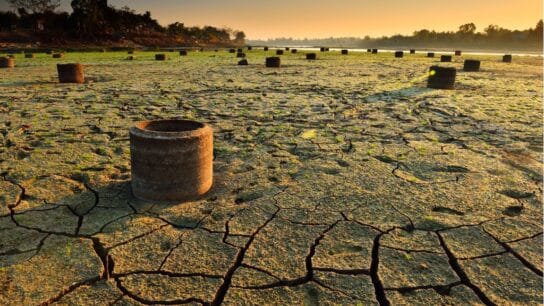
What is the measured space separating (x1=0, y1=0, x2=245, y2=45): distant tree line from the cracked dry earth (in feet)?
122

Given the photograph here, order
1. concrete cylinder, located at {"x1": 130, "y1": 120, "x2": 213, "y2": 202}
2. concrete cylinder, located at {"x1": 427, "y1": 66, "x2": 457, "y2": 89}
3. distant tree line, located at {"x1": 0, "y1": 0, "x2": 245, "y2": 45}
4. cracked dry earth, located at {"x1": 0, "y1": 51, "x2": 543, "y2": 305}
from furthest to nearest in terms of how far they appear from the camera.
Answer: distant tree line, located at {"x1": 0, "y1": 0, "x2": 245, "y2": 45} < concrete cylinder, located at {"x1": 427, "y1": 66, "x2": 457, "y2": 89} < concrete cylinder, located at {"x1": 130, "y1": 120, "x2": 213, "y2": 202} < cracked dry earth, located at {"x1": 0, "y1": 51, "x2": 543, "y2": 305}

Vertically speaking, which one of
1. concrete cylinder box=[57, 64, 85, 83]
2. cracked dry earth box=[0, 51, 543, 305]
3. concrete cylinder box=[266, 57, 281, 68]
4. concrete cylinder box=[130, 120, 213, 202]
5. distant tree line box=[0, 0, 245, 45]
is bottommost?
cracked dry earth box=[0, 51, 543, 305]

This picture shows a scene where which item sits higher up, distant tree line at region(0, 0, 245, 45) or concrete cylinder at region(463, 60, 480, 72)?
distant tree line at region(0, 0, 245, 45)

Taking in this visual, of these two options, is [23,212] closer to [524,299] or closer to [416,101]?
[524,299]

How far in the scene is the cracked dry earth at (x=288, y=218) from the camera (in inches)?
75.8

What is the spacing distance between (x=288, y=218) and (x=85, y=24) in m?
42.6

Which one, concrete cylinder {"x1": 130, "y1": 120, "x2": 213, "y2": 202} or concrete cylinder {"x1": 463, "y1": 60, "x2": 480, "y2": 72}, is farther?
concrete cylinder {"x1": 463, "y1": 60, "x2": 480, "y2": 72}

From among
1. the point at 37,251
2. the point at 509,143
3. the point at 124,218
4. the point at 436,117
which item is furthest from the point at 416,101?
the point at 37,251

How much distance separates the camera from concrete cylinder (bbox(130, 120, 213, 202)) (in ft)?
8.74

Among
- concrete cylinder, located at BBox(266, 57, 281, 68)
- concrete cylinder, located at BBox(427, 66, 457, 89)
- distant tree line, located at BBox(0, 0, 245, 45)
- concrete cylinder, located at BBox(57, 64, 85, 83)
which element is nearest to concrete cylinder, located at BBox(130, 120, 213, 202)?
concrete cylinder, located at BBox(57, 64, 85, 83)

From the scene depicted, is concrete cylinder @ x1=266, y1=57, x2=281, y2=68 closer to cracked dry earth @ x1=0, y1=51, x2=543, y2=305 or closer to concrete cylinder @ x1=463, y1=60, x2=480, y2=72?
concrete cylinder @ x1=463, y1=60, x2=480, y2=72

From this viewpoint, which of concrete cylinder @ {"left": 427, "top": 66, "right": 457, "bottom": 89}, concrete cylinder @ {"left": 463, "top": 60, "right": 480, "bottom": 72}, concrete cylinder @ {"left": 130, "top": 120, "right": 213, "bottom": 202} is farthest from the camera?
concrete cylinder @ {"left": 463, "top": 60, "right": 480, "bottom": 72}

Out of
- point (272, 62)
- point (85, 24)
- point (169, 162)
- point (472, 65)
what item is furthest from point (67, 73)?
point (85, 24)

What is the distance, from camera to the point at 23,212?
2.63 m
